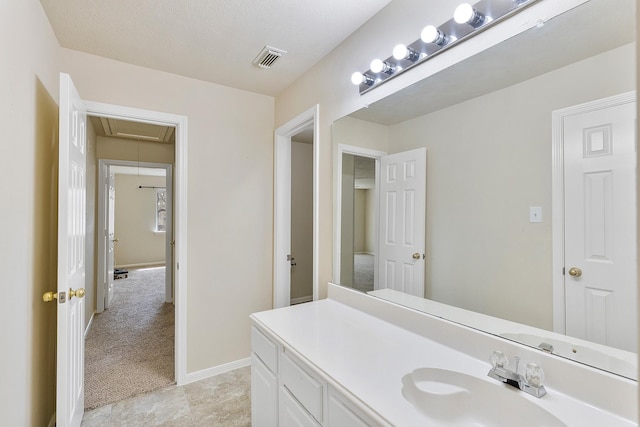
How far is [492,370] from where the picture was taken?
3.21ft

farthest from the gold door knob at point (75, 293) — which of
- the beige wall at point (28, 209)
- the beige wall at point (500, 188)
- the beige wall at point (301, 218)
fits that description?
the beige wall at point (301, 218)

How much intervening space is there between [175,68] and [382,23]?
157 centimetres

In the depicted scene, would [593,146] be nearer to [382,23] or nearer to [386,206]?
[386,206]

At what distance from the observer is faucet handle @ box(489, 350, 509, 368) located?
0.96 meters

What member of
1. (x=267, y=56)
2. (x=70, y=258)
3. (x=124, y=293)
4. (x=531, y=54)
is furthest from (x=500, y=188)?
(x=124, y=293)

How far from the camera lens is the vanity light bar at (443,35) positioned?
109 cm

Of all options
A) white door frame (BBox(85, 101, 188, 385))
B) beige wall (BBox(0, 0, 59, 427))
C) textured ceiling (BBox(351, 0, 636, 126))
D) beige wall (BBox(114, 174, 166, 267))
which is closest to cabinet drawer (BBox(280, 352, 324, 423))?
beige wall (BBox(0, 0, 59, 427))

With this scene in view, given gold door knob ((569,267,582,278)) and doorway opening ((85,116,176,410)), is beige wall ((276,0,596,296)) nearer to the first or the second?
gold door knob ((569,267,582,278))

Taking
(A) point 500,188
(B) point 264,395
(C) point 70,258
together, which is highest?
(A) point 500,188

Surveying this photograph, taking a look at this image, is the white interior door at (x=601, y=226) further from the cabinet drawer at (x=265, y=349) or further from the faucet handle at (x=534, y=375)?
the cabinet drawer at (x=265, y=349)

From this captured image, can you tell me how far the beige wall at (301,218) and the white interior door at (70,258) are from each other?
2638mm

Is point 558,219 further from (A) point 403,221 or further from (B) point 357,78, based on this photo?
(B) point 357,78

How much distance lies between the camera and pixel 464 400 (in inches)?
37.9

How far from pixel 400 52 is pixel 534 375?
137 cm
